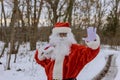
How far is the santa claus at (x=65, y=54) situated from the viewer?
5461mm

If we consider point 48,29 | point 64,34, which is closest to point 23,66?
point 64,34

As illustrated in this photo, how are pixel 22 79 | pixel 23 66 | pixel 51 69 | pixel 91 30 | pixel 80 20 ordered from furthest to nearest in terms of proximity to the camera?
pixel 80 20 → pixel 23 66 → pixel 22 79 → pixel 51 69 → pixel 91 30

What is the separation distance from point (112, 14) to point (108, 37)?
3.13m

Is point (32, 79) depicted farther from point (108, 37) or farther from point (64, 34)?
point (108, 37)

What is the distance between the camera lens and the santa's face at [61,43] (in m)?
5.64

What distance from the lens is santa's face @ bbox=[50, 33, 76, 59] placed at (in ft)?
18.5

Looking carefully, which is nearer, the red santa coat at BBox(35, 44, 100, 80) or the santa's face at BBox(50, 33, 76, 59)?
the red santa coat at BBox(35, 44, 100, 80)

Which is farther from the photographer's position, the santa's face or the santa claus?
the santa's face

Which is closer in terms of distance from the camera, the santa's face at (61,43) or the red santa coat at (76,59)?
the red santa coat at (76,59)

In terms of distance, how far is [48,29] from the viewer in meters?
29.3

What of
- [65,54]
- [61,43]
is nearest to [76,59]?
[65,54]

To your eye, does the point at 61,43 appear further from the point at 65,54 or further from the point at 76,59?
the point at 76,59

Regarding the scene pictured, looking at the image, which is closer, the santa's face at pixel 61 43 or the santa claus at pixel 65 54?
the santa claus at pixel 65 54

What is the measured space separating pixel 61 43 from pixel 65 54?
22 centimetres
